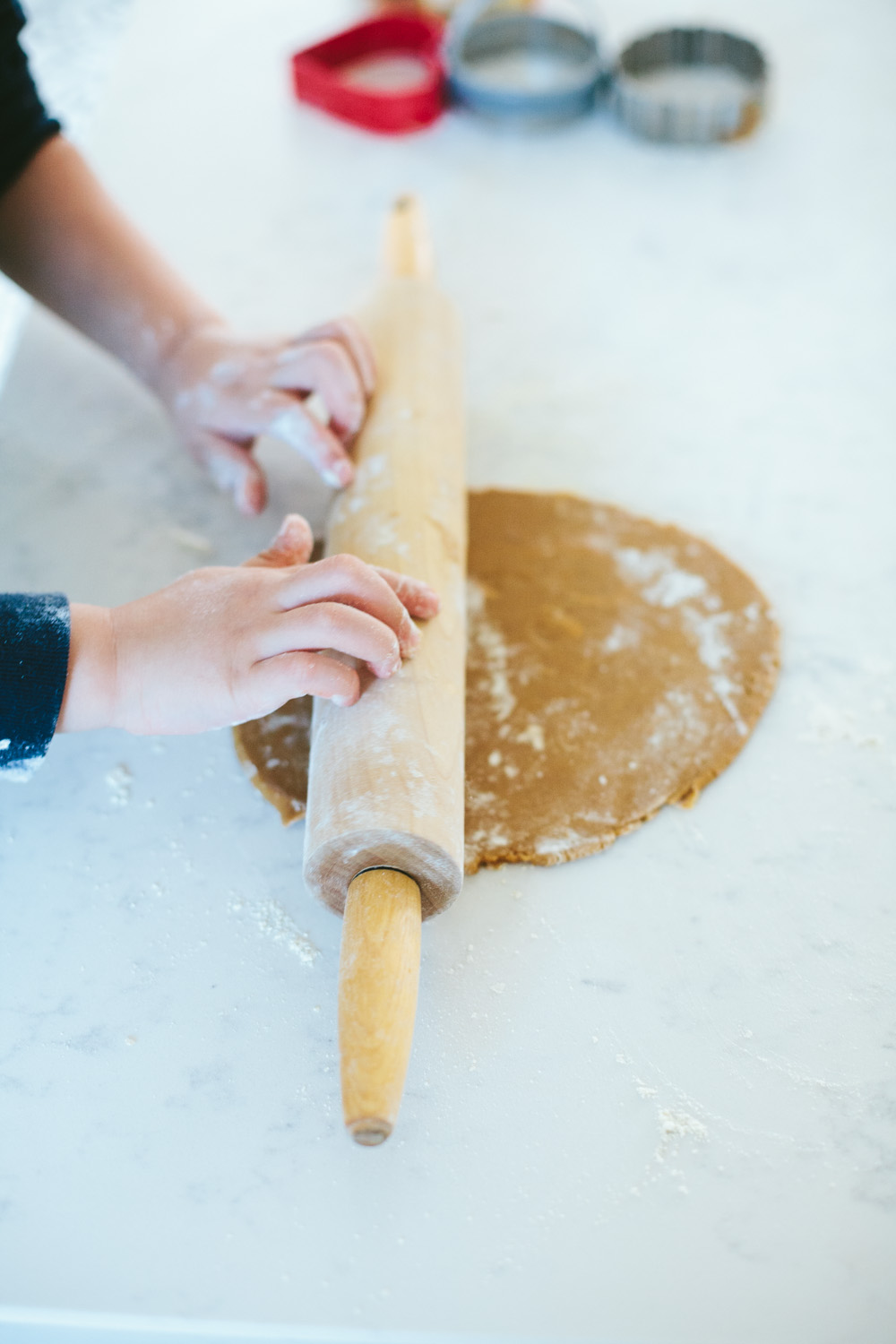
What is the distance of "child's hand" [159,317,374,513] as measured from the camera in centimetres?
98

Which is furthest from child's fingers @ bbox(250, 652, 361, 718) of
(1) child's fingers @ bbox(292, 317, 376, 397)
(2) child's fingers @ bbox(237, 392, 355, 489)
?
(1) child's fingers @ bbox(292, 317, 376, 397)

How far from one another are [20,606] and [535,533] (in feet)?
1.52

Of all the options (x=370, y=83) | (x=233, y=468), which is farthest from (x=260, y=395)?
(x=370, y=83)

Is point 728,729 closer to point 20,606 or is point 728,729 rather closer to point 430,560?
point 430,560

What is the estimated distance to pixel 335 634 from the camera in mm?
731

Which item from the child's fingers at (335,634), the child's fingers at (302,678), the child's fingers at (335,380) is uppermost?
the child's fingers at (335,380)

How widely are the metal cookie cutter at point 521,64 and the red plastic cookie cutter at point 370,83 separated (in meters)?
0.04

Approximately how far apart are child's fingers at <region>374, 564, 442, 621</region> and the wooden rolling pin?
12mm

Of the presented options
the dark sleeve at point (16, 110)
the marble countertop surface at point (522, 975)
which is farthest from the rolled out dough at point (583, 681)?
the dark sleeve at point (16, 110)

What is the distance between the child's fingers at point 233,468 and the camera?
103 cm

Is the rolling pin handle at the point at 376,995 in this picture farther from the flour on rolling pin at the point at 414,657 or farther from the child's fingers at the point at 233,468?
the child's fingers at the point at 233,468

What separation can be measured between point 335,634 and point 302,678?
0.12ft

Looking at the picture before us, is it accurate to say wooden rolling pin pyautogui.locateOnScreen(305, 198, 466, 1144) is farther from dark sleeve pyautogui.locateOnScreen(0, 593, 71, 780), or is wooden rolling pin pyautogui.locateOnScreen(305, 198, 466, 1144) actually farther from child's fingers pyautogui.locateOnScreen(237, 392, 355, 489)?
dark sleeve pyautogui.locateOnScreen(0, 593, 71, 780)

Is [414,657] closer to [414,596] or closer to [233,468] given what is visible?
[414,596]
